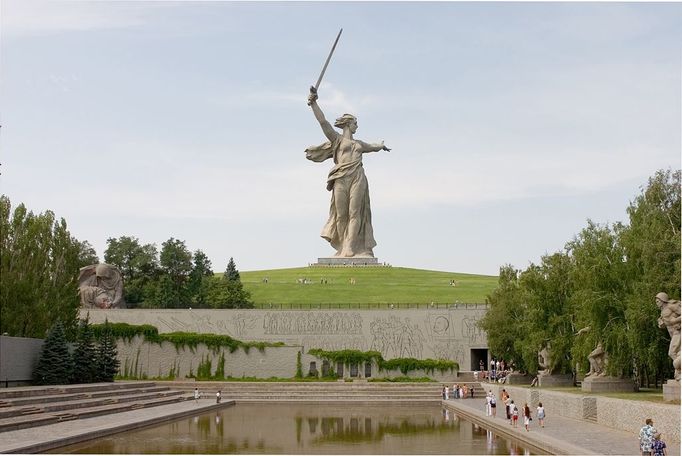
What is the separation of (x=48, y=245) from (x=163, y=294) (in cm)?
2655

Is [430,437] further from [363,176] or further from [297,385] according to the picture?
[363,176]

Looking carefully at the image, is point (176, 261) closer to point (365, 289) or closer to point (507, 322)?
point (365, 289)

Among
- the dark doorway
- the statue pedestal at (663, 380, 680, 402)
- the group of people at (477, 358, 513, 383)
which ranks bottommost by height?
the statue pedestal at (663, 380, 680, 402)

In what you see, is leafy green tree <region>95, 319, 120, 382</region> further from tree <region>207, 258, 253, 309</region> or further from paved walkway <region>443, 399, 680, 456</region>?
tree <region>207, 258, 253, 309</region>

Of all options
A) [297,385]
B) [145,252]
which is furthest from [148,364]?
[145,252]

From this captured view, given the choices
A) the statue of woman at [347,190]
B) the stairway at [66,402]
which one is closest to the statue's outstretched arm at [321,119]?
the statue of woman at [347,190]

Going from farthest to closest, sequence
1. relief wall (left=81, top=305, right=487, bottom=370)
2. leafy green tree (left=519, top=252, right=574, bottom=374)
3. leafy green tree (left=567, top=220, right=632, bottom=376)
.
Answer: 1. relief wall (left=81, top=305, right=487, bottom=370)
2. leafy green tree (left=519, top=252, right=574, bottom=374)
3. leafy green tree (left=567, top=220, right=632, bottom=376)

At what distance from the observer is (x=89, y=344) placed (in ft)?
112

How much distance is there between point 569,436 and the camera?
65.8 feet

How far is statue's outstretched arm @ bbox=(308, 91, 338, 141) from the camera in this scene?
2452 inches

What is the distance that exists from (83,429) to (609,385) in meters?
16.9

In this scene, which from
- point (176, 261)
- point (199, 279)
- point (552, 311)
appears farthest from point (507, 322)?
point (176, 261)

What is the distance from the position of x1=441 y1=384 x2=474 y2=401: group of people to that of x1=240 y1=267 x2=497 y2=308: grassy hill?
14272 millimetres

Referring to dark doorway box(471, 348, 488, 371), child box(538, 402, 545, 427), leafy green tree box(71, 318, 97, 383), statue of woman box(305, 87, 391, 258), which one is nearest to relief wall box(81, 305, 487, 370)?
dark doorway box(471, 348, 488, 371)
